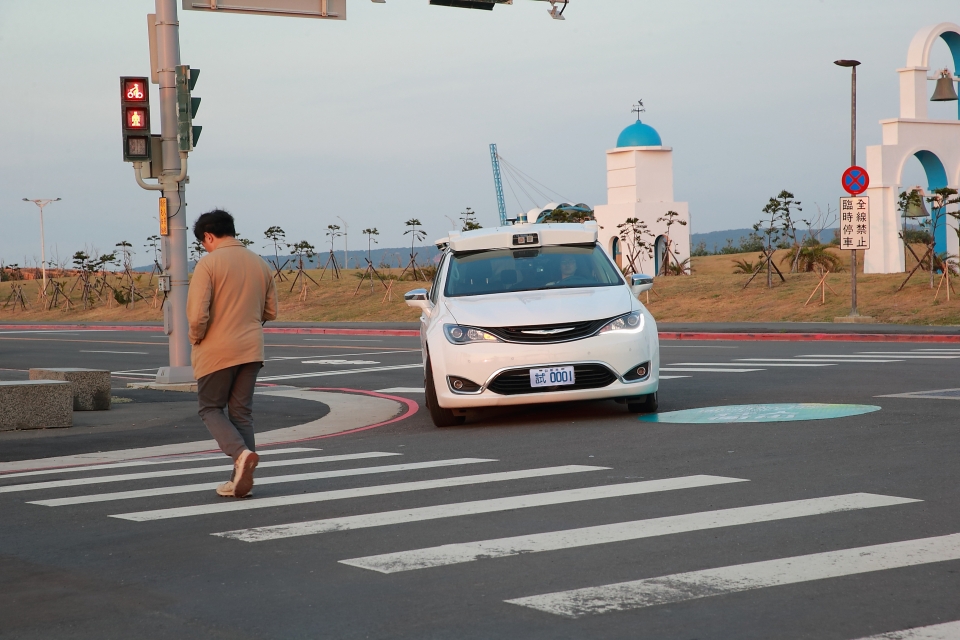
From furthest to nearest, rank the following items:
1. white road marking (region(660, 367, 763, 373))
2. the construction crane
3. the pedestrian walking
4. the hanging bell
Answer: the construction crane < the hanging bell < white road marking (region(660, 367, 763, 373)) < the pedestrian walking

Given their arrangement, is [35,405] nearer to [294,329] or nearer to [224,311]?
[224,311]

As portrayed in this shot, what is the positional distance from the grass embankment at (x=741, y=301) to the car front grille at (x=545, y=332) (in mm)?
19775

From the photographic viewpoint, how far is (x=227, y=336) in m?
7.83

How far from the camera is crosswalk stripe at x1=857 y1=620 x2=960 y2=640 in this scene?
14.0ft

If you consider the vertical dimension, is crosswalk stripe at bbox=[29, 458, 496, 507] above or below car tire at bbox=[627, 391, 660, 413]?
below

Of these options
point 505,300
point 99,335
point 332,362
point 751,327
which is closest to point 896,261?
point 751,327

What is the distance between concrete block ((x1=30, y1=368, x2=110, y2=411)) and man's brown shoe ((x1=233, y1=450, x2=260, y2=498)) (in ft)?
22.7

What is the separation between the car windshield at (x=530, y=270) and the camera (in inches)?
470

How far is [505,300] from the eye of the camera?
11336 mm

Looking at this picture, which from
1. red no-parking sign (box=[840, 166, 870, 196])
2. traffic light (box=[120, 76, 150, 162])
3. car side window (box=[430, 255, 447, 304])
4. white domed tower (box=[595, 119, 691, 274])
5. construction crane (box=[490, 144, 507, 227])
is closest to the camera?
car side window (box=[430, 255, 447, 304])

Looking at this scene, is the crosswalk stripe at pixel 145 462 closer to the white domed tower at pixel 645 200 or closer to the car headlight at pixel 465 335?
the car headlight at pixel 465 335

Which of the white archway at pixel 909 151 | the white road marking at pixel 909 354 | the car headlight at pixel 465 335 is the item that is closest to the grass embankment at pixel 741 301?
the white archway at pixel 909 151

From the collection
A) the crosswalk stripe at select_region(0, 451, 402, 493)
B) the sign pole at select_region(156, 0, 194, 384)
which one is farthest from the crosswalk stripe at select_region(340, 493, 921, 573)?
the sign pole at select_region(156, 0, 194, 384)

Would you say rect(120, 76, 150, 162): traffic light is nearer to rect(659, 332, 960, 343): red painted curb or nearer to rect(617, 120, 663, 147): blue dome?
rect(659, 332, 960, 343): red painted curb
